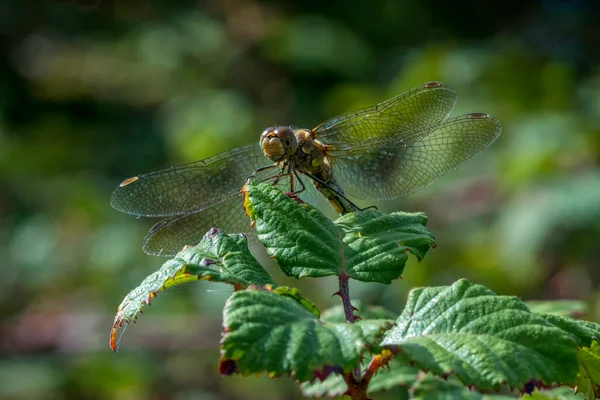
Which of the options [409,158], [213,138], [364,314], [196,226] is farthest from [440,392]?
[213,138]

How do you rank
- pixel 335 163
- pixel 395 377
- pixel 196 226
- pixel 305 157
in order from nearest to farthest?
pixel 395 377
pixel 196 226
pixel 305 157
pixel 335 163

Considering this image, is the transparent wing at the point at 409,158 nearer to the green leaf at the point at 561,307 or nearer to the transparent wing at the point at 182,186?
the transparent wing at the point at 182,186

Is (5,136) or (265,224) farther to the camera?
(5,136)

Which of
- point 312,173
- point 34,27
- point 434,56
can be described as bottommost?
point 312,173

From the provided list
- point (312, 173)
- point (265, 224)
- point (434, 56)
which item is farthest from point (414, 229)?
point (434, 56)

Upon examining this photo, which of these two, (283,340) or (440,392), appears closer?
(283,340)

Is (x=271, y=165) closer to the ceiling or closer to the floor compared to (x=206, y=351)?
closer to the floor

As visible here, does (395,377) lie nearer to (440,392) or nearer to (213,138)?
(440,392)

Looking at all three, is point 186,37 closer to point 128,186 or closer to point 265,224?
point 128,186
